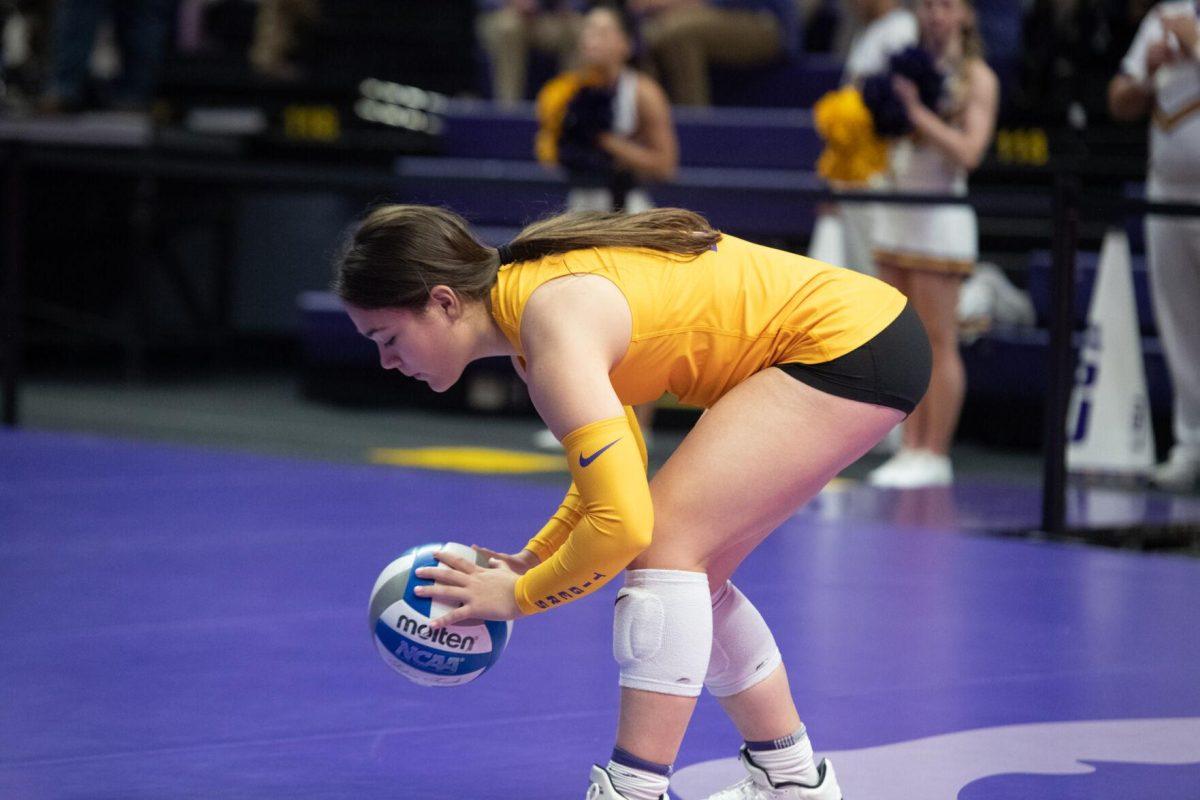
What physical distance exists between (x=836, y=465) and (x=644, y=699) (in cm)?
52

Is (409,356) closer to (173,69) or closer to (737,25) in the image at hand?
(737,25)

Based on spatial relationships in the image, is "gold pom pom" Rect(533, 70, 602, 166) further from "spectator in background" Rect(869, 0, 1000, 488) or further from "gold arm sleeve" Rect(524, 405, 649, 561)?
"gold arm sleeve" Rect(524, 405, 649, 561)

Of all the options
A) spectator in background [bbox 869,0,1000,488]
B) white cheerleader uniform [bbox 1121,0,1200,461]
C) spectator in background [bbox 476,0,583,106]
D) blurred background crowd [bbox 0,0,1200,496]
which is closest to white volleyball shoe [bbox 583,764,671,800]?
blurred background crowd [bbox 0,0,1200,496]

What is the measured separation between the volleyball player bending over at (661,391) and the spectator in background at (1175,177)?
4.50m

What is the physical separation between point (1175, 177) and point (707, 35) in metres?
3.57

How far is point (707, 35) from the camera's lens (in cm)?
1034

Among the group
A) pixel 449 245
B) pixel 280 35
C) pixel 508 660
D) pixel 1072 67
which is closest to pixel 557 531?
pixel 449 245

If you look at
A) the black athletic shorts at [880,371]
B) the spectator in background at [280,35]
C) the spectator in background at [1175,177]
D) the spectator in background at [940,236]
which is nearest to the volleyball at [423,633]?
the black athletic shorts at [880,371]

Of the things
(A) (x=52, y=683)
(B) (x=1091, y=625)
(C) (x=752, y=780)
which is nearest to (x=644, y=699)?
(C) (x=752, y=780)

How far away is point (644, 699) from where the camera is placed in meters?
2.88

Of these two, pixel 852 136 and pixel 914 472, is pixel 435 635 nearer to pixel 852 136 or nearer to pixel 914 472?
pixel 914 472

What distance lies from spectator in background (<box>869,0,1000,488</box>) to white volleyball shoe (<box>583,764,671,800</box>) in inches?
182

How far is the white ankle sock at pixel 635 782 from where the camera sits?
9.44 ft

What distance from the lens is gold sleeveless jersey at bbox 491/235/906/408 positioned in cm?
296
